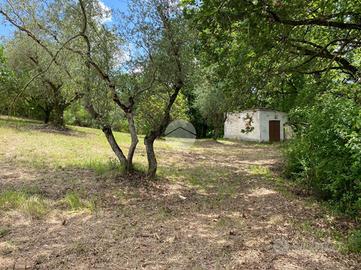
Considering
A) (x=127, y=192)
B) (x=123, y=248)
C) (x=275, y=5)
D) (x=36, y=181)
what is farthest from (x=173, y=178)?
(x=275, y=5)

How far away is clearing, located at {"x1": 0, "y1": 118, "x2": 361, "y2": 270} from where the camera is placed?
334 centimetres

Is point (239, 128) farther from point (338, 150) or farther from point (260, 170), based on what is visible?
point (338, 150)

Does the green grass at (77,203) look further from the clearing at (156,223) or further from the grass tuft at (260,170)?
the grass tuft at (260,170)

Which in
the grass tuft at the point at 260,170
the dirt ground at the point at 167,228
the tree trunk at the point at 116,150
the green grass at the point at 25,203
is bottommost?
the dirt ground at the point at 167,228

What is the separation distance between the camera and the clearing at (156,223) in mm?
3342

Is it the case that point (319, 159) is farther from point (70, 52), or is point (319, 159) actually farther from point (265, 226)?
point (70, 52)

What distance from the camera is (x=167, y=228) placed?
170 inches

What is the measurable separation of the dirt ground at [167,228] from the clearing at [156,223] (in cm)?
1

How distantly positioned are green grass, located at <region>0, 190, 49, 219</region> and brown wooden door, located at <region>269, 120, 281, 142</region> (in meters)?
21.0

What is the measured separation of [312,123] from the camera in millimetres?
5605

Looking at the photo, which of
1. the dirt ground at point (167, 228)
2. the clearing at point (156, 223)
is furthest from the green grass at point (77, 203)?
the dirt ground at point (167, 228)

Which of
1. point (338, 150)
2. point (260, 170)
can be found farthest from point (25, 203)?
point (260, 170)

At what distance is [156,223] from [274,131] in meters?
21.4

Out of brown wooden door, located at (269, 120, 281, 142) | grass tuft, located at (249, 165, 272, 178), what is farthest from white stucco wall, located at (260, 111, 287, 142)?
grass tuft, located at (249, 165, 272, 178)
